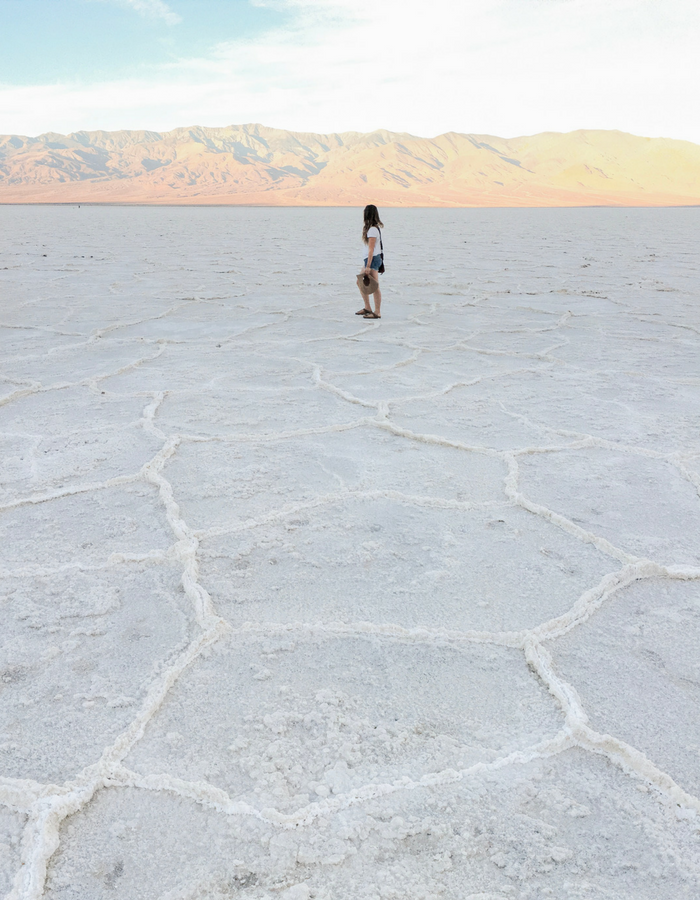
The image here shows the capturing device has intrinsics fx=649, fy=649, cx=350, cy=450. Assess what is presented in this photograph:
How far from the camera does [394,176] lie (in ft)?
223

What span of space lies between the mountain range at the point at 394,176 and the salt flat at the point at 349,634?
47.3 meters

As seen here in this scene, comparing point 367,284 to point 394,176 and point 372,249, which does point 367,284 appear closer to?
point 372,249

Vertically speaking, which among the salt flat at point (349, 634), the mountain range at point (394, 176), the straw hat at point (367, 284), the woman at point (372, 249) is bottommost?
the salt flat at point (349, 634)

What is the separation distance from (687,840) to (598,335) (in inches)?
141

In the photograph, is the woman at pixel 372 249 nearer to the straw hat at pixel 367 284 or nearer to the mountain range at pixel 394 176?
the straw hat at pixel 367 284

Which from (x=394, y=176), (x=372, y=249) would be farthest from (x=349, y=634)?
(x=394, y=176)

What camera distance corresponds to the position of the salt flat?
0.87 m

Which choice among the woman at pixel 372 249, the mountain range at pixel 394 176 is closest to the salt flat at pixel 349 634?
the woman at pixel 372 249

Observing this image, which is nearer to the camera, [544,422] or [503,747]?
[503,747]

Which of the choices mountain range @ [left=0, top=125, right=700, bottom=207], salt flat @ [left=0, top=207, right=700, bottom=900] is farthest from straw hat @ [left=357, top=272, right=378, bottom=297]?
mountain range @ [left=0, top=125, right=700, bottom=207]

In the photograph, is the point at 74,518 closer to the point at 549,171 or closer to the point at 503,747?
the point at 503,747

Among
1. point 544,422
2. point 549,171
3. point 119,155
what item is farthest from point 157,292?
point 119,155

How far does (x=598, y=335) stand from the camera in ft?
13.3

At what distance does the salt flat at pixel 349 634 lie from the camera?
87 centimetres
